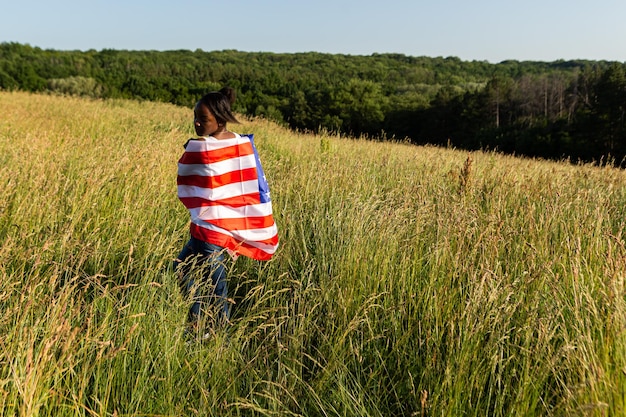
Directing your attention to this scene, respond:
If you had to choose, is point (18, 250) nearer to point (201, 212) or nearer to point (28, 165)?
point (201, 212)

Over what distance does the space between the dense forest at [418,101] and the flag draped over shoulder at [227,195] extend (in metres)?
16.0

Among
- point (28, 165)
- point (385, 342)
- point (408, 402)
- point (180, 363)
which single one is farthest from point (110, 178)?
point (408, 402)

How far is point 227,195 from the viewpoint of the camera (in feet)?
8.08

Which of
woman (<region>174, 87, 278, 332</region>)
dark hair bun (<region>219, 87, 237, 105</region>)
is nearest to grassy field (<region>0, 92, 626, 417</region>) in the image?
woman (<region>174, 87, 278, 332</region>)

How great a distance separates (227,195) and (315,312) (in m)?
0.87

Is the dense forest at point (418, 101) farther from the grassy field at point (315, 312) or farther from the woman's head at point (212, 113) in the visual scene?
the woman's head at point (212, 113)

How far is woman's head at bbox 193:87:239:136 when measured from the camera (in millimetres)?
2412

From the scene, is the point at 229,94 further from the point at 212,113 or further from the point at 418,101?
the point at 418,101

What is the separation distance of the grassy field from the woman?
20 cm

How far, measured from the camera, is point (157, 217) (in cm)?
334

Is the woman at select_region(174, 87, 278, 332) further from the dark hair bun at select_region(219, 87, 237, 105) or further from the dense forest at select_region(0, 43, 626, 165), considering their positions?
the dense forest at select_region(0, 43, 626, 165)

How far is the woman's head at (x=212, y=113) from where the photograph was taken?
2.41m

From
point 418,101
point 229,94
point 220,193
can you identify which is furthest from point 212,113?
point 418,101

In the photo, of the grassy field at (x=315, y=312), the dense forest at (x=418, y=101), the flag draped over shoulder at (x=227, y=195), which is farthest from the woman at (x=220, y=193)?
the dense forest at (x=418, y=101)
